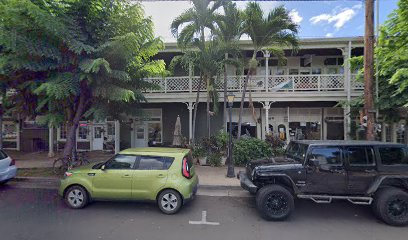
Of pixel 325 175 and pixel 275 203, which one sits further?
pixel 325 175

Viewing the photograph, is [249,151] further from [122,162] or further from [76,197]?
[76,197]

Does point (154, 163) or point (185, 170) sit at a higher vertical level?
point (154, 163)

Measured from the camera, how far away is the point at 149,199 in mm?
5680

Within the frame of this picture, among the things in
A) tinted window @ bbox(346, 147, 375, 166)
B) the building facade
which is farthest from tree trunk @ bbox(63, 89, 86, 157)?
tinted window @ bbox(346, 147, 375, 166)

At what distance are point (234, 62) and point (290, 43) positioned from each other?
2910mm

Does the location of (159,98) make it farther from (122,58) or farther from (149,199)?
(149,199)

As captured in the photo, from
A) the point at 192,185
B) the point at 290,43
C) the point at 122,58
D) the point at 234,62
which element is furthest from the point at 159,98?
the point at 192,185

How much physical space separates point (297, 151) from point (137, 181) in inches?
164

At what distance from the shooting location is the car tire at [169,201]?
555 centimetres

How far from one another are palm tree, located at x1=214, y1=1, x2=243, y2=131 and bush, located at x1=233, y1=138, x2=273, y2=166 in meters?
2.11

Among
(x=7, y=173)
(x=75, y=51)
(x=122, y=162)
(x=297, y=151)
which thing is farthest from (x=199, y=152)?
(x=7, y=173)

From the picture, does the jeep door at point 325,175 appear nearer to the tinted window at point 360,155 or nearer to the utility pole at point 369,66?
the tinted window at point 360,155

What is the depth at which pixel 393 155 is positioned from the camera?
555cm

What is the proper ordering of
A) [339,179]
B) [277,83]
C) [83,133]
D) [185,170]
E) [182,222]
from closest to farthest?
[182,222]
[339,179]
[185,170]
[277,83]
[83,133]
